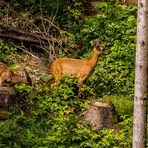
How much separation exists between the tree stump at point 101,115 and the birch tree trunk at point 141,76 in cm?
341

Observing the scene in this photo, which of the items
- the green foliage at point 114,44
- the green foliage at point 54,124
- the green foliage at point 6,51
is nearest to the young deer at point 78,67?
the green foliage at point 54,124

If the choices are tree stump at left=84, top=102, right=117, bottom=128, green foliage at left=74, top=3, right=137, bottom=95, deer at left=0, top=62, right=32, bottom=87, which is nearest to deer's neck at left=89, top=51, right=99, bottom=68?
green foliage at left=74, top=3, right=137, bottom=95

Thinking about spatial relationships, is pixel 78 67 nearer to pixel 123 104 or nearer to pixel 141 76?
pixel 123 104

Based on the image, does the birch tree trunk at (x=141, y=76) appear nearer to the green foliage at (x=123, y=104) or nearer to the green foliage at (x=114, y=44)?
the green foliage at (x=123, y=104)

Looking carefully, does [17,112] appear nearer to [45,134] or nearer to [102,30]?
[45,134]

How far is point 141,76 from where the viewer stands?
7.30 metres

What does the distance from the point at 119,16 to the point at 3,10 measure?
3589 millimetres

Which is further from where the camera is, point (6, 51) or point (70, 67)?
point (6, 51)

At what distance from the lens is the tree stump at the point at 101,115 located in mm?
11070

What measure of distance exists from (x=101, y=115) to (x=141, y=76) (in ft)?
12.7

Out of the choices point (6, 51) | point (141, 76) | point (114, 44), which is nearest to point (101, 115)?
point (141, 76)

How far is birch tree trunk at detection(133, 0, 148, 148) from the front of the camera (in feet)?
23.5

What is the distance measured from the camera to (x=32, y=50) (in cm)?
1551

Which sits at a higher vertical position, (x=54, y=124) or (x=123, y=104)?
(x=123, y=104)
